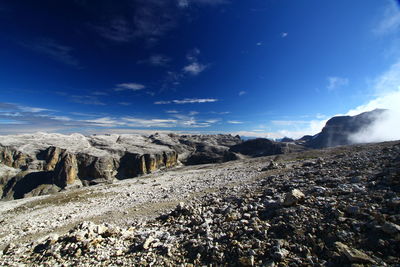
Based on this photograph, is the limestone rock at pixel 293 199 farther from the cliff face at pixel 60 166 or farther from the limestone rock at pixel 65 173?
the limestone rock at pixel 65 173

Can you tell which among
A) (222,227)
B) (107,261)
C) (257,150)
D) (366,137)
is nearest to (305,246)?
(222,227)

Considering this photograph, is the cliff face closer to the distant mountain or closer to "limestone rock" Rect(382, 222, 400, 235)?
"limestone rock" Rect(382, 222, 400, 235)

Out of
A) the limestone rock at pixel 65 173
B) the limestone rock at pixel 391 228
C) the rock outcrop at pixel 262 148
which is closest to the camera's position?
the limestone rock at pixel 391 228

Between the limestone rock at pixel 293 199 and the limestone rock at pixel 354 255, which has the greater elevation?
the limestone rock at pixel 293 199

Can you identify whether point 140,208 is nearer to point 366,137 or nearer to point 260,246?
point 260,246

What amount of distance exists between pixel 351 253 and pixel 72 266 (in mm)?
9247

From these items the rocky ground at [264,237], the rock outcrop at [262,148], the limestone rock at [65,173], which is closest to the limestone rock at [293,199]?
the rocky ground at [264,237]

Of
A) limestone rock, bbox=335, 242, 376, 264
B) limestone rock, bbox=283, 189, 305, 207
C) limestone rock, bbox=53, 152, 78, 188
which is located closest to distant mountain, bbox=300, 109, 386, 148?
limestone rock, bbox=283, 189, 305, 207

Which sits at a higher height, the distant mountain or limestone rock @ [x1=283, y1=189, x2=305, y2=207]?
the distant mountain

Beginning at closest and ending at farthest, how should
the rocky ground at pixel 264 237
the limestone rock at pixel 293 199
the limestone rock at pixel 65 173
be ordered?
the rocky ground at pixel 264 237
the limestone rock at pixel 293 199
the limestone rock at pixel 65 173

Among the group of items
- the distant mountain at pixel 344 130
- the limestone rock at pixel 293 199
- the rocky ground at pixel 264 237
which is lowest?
the rocky ground at pixel 264 237

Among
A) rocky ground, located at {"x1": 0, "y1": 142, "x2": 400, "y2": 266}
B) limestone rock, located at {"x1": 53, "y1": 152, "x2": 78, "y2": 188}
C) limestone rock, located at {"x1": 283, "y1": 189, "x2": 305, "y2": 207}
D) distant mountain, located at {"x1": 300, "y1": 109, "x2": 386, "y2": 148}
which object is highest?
distant mountain, located at {"x1": 300, "y1": 109, "x2": 386, "y2": 148}

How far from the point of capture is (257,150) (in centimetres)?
11581

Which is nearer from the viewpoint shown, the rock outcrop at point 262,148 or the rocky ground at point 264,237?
the rocky ground at point 264,237
